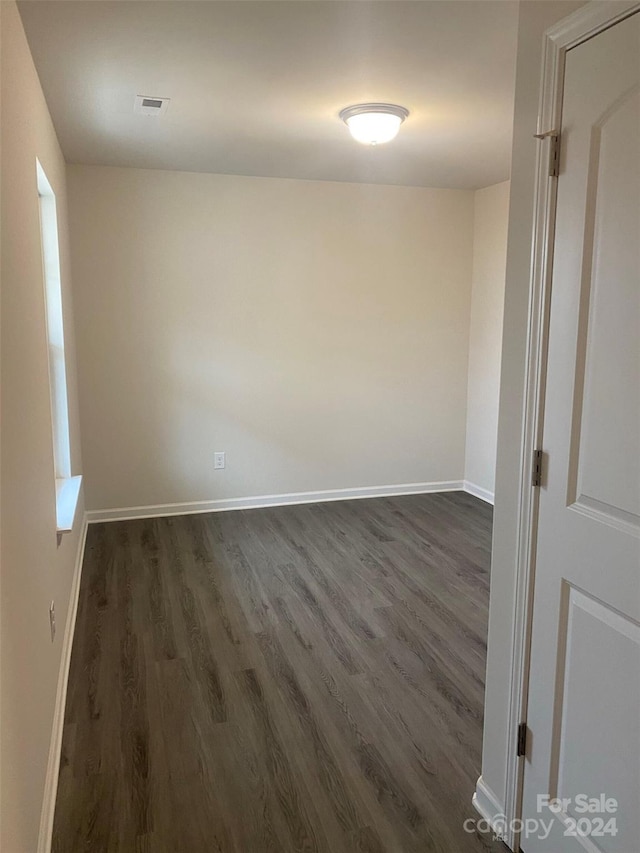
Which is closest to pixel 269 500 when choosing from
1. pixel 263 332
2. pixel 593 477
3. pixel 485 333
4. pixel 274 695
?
pixel 263 332

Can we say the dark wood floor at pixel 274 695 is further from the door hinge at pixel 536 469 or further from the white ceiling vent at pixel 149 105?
the white ceiling vent at pixel 149 105

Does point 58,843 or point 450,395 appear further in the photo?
point 450,395

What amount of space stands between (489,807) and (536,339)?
1394 mm

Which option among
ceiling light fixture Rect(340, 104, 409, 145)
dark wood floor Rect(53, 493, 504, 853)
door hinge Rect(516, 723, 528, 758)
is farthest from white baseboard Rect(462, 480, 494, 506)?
door hinge Rect(516, 723, 528, 758)

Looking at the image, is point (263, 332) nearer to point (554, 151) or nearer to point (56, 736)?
point (56, 736)

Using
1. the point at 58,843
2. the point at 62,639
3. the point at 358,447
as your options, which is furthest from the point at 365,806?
the point at 358,447

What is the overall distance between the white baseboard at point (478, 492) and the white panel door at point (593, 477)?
348cm

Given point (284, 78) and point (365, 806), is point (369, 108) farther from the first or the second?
point (365, 806)

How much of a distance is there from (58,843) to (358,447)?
3.65 meters

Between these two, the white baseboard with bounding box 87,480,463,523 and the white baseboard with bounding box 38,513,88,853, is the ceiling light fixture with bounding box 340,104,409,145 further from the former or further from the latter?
the white baseboard with bounding box 87,480,463,523

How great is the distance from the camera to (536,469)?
5.53 feet

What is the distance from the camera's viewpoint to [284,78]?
2.59m

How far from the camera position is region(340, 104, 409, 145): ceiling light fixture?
2.94 metres

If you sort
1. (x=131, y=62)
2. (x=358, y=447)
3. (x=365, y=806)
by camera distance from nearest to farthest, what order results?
(x=365, y=806) → (x=131, y=62) → (x=358, y=447)
